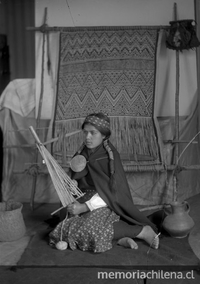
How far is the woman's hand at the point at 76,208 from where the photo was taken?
108 inches

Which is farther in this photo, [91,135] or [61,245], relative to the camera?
[91,135]

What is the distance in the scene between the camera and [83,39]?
402 cm

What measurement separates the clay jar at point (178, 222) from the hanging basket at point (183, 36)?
1.71 metres

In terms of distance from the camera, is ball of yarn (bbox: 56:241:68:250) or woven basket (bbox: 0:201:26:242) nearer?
ball of yarn (bbox: 56:241:68:250)

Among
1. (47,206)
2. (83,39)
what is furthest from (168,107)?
(47,206)

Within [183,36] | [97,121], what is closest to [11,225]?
[97,121]

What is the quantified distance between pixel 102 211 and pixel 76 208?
208 mm

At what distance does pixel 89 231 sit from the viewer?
106 inches

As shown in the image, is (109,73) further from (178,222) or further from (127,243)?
(127,243)

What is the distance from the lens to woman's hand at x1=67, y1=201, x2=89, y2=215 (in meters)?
2.73

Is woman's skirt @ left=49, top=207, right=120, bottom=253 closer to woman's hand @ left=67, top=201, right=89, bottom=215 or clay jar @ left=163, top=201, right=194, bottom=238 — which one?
woman's hand @ left=67, top=201, right=89, bottom=215

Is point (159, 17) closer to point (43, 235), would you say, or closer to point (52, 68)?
point (52, 68)

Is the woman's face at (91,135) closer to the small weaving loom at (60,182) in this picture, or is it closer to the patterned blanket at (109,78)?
the small weaving loom at (60,182)

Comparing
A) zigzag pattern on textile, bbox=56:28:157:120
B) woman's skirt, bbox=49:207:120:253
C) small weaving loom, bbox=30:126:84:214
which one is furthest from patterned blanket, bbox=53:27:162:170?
woman's skirt, bbox=49:207:120:253
